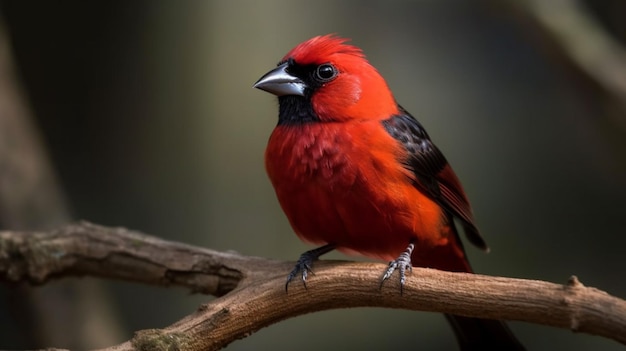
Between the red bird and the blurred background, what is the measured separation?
2.15 meters

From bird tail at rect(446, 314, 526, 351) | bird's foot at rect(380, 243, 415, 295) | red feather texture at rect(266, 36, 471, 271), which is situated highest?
red feather texture at rect(266, 36, 471, 271)

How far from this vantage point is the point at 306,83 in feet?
9.91

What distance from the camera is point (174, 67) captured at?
548 centimetres

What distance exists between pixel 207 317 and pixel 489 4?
3.22m

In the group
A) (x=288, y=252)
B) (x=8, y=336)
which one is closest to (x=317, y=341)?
(x=288, y=252)

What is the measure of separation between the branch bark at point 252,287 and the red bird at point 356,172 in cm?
10

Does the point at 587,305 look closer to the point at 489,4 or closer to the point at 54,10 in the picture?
the point at 489,4

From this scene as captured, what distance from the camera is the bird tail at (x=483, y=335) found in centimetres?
306

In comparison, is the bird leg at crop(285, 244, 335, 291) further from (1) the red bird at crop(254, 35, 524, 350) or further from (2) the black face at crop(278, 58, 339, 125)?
(2) the black face at crop(278, 58, 339, 125)

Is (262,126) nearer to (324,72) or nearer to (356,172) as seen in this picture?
(324,72)

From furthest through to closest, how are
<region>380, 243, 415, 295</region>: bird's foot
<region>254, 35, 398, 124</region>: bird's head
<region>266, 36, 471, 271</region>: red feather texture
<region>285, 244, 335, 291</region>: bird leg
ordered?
<region>254, 35, 398, 124</region>: bird's head
<region>266, 36, 471, 271</region>: red feather texture
<region>285, 244, 335, 291</region>: bird leg
<region>380, 243, 415, 295</region>: bird's foot

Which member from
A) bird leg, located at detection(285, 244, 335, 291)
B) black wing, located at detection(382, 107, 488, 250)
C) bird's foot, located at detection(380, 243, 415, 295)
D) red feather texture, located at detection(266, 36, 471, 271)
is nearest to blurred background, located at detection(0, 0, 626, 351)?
black wing, located at detection(382, 107, 488, 250)

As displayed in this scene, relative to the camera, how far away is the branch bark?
2197 mm

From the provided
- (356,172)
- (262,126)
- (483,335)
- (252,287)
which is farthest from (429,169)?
(262,126)
